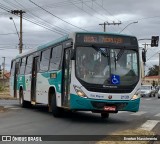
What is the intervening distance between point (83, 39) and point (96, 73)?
131cm

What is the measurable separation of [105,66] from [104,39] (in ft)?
3.42

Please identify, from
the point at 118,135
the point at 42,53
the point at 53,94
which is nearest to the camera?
the point at 118,135

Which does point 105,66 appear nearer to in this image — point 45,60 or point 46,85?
point 46,85

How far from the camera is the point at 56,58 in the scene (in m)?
17.9

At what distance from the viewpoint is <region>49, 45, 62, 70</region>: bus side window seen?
17514mm

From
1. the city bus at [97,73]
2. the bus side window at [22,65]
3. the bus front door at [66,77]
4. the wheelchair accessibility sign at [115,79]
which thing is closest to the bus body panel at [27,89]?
the bus side window at [22,65]

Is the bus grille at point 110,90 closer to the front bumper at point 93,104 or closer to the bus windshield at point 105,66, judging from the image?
the bus windshield at point 105,66

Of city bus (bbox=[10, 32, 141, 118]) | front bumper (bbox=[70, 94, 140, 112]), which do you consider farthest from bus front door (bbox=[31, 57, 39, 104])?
front bumper (bbox=[70, 94, 140, 112])

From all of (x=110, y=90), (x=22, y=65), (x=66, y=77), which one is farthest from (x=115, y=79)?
(x=22, y=65)

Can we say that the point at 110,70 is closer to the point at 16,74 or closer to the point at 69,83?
the point at 69,83

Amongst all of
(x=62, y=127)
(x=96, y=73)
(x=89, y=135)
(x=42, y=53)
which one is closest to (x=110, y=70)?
(x=96, y=73)

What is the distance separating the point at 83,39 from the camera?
1600 centimetres

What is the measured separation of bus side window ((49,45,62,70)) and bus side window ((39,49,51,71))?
0.72m

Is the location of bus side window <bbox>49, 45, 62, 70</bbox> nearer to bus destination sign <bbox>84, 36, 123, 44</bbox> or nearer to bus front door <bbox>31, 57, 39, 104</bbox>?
bus destination sign <bbox>84, 36, 123, 44</bbox>
